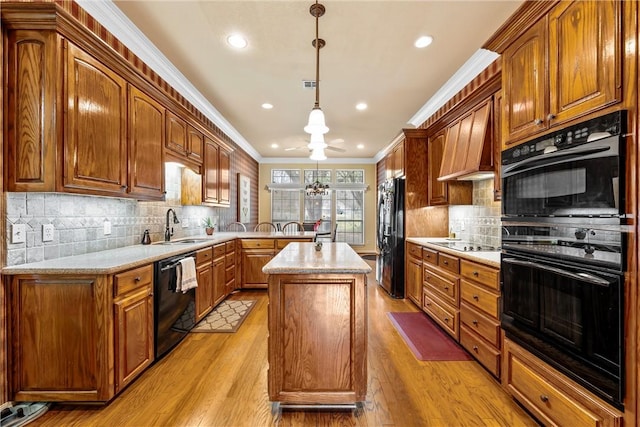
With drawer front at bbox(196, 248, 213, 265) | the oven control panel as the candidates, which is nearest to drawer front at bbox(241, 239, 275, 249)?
drawer front at bbox(196, 248, 213, 265)

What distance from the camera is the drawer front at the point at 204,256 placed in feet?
10.0

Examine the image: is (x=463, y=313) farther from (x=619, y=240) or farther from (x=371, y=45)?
(x=371, y=45)

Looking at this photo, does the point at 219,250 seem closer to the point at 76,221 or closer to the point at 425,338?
the point at 76,221

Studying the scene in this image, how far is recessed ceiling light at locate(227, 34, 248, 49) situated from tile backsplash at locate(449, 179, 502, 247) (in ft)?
9.62

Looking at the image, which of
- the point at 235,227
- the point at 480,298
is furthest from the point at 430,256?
the point at 235,227

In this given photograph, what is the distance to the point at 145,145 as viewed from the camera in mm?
2510

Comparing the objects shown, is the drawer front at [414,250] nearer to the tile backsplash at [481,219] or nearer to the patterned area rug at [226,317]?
the tile backsplash at [481,219]

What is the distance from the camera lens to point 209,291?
3.36 meters

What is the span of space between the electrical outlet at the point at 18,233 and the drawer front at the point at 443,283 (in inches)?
131

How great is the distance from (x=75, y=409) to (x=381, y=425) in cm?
192

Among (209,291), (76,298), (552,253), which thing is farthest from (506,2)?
(209,291)

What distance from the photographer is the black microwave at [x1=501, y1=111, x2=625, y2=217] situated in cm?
124

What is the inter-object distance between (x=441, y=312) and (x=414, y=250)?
98 cm

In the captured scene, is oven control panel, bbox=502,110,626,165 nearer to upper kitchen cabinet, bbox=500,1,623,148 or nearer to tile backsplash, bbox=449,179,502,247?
upper kitchen cabinet, bbox=500,1,623,148
